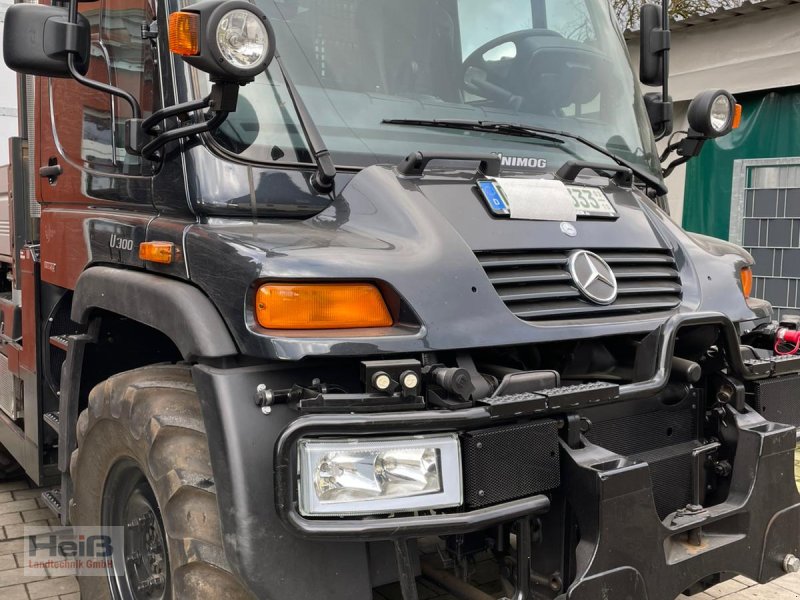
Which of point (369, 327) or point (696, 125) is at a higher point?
point (696, 125)

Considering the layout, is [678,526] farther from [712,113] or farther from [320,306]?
[712,113]

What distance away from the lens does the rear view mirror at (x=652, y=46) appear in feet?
12.1

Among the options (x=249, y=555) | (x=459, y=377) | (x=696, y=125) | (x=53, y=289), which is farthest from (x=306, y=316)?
(x=696, y=125)

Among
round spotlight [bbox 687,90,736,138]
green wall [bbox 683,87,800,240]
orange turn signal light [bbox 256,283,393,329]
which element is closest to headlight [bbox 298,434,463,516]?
orange turn signal light [bbox 256,283,393,329]

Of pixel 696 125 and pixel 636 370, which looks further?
pixel 696 125

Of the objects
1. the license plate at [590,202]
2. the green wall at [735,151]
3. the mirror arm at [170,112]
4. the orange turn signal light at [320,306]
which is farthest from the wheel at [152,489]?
the green wall at [735,151]

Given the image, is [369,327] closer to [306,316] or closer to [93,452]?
[306,316]

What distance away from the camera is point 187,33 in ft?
7.02

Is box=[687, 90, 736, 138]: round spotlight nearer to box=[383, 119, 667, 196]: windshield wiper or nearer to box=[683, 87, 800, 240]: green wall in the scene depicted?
box=[383, 119, 667, 196]: windshield wiper

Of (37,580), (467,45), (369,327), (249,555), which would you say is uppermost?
(467,45)

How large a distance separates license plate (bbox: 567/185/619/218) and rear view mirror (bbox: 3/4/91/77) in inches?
66.1

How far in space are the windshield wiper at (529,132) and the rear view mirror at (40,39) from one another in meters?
1.03

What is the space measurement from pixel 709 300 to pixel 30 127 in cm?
312

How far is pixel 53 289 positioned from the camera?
145 inches
